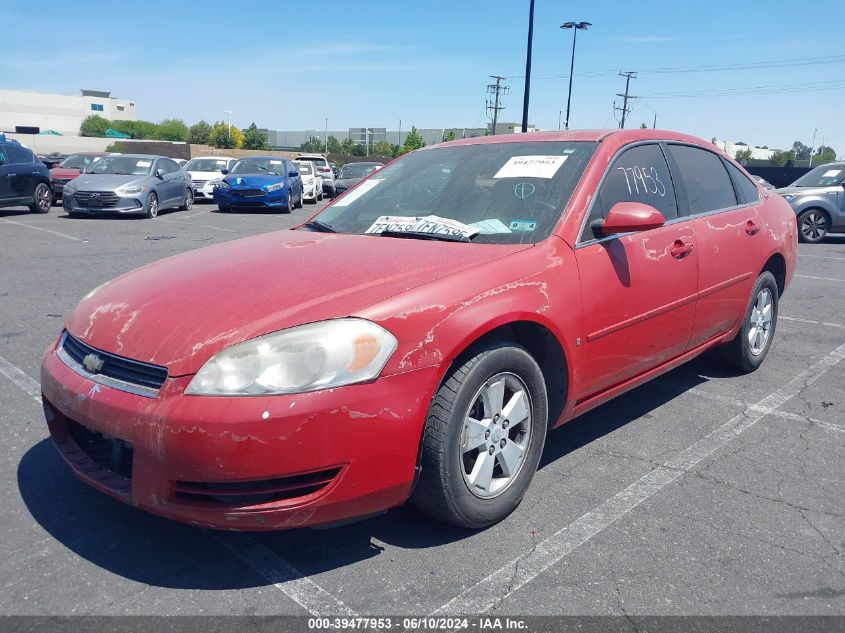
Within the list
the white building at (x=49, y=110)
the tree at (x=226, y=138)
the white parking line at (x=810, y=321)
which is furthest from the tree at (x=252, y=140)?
the white parking line at (x=810, y=321)

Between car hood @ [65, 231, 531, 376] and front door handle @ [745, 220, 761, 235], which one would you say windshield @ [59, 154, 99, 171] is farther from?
front door handle @ [745, 220, 761, 235]

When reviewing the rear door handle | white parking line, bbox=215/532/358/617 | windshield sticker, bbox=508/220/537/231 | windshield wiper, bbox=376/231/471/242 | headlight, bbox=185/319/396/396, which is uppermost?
windshield sticker, bbox=508/220/537/231

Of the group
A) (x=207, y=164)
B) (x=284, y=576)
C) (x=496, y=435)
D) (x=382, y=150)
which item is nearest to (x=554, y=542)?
(x=496, y=435)

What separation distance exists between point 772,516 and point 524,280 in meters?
1.46

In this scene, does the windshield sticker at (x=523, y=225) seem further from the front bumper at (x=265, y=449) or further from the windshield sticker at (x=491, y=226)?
the front bumper at (x=265, y=449)

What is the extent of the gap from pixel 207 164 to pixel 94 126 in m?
86.3

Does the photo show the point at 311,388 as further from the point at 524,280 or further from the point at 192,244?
the point at 192,244

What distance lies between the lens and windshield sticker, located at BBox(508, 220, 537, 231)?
3.25 meters

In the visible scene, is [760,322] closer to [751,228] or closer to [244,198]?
[751,228]

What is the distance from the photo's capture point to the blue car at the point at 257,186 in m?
18.4

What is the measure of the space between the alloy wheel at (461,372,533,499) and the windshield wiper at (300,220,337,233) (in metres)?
1.43

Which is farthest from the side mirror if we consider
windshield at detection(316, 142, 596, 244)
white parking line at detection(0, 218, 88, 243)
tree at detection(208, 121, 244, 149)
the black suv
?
tree at detection(208, 121, 244, 149)

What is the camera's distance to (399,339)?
97.0 inches

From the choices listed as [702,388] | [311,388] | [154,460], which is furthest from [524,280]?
[702,388]
